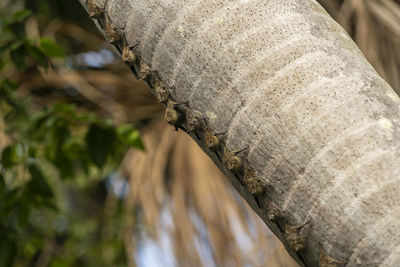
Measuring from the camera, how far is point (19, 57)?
1366 mm

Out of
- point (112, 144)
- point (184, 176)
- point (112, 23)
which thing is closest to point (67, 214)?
point (184, 176)

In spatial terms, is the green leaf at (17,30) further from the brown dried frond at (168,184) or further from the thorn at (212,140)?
the brown dried frond at (168,184)

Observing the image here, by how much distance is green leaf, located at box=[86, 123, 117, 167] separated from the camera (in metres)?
1.48

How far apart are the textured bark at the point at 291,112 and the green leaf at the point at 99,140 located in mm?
806

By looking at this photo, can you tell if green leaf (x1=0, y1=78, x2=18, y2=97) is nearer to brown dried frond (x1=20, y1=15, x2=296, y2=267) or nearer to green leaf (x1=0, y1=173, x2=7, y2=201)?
green leaf (x1=0, y1=173, x2=7, y2=201)

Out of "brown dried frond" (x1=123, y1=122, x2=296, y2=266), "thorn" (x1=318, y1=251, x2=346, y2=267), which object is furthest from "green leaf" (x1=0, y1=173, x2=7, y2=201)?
"brown dried frond" (x1=123, y1=122, x2=296, y2=266)

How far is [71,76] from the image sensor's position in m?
2.90

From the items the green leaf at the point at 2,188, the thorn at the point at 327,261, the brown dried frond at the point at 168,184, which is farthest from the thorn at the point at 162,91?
the brown dried frond at the point at 168,184

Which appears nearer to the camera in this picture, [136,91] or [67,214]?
[136,91]

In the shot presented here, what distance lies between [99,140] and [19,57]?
262mm

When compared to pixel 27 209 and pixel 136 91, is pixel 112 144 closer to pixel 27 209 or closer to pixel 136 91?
pixel 27 209

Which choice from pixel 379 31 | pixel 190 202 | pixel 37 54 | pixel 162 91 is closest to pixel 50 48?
pixel 37 54

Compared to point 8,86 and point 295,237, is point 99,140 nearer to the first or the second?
point 8,86

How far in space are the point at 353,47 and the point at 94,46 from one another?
266cm
